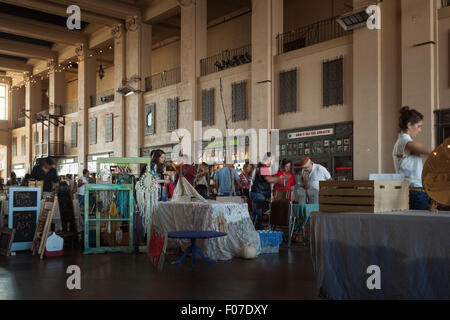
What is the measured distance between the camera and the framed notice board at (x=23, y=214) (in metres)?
6.66

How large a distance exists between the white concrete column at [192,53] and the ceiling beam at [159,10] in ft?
2.90

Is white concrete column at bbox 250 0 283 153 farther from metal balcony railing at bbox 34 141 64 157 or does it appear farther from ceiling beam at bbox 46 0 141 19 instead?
metal balcony railing at bbox 34 141 64 157

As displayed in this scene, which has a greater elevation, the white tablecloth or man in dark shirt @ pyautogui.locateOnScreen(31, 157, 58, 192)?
man in dark shirt @ pyautogui.locateOnScreen(31, 157, 58, 192)

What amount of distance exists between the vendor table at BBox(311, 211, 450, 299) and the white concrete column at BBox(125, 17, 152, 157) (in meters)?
15.7

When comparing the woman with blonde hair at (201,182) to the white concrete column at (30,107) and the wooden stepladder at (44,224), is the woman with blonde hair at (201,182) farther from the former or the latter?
the white concrete column at (30,107)

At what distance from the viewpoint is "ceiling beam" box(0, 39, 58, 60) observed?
2217 cm

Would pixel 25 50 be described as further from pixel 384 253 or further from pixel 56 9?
pixel 384 253

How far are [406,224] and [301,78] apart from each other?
996 centimetres

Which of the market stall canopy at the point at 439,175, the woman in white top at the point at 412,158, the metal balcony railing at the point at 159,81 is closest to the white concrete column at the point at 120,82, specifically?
the metal balcony railing at the point at 159,81

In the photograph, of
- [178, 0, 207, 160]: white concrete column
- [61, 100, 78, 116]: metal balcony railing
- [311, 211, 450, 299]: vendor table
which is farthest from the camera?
[61, 100, 78, 116]: metal balcony railing

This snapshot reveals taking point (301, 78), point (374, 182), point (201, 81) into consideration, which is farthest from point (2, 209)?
point (201, 81)

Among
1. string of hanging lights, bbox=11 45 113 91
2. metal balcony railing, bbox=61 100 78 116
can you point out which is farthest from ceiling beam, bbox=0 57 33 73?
metal balcony railing, bbox=61 100 78 116
